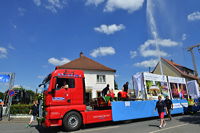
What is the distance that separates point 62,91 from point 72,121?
1.53m

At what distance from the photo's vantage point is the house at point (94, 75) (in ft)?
85.5

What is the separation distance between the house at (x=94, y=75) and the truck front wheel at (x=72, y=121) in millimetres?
17132

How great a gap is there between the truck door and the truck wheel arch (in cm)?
55

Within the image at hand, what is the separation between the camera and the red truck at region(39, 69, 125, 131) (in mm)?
7691

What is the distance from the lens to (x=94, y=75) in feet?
88.0

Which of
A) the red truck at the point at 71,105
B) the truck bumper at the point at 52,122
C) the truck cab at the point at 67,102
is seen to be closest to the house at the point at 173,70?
the red truck at the point at 71,105

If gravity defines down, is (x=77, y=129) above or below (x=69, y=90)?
below

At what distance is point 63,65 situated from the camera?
1059 inches

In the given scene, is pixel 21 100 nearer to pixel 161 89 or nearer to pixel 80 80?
pixel 80 80

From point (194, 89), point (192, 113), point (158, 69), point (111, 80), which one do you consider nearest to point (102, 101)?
point (192, 113)

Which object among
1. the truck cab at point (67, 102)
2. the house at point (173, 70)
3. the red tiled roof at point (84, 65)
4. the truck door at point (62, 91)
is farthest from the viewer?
the house at point (173, 70)

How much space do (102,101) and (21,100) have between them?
1530 cm

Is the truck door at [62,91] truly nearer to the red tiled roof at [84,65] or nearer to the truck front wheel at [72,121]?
the truck front wheel at [72,121]

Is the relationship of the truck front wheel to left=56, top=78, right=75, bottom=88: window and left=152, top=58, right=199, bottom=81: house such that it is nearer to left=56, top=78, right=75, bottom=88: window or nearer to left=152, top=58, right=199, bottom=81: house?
left=56, top=78, right=75, bottom=88: window
